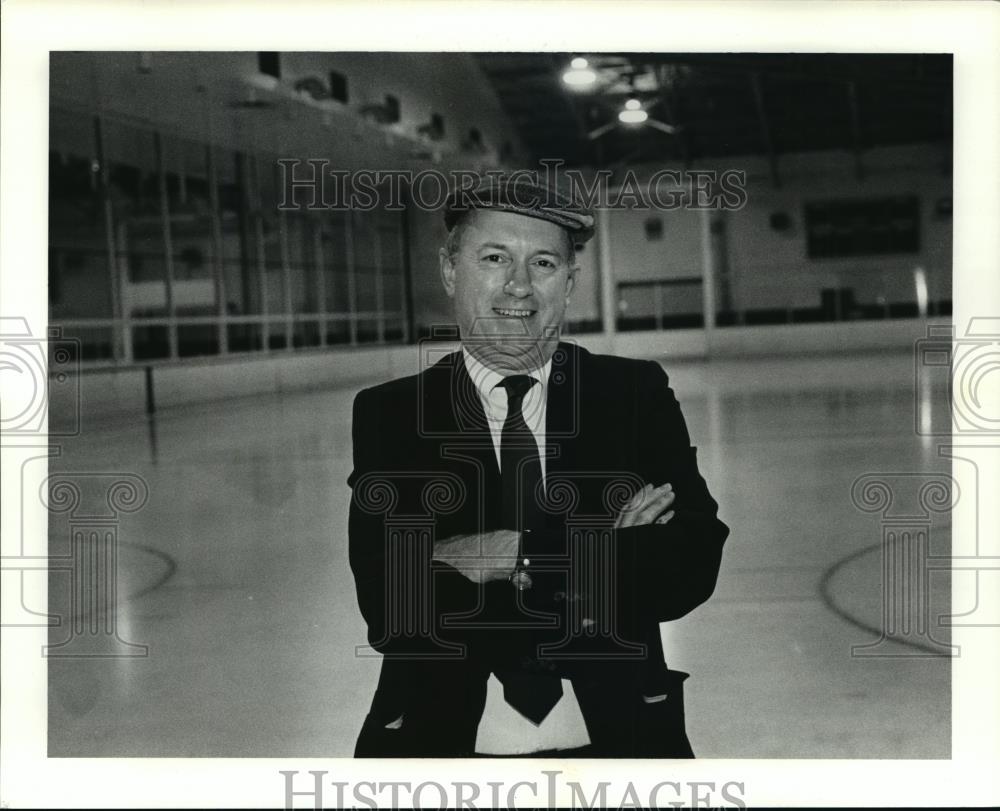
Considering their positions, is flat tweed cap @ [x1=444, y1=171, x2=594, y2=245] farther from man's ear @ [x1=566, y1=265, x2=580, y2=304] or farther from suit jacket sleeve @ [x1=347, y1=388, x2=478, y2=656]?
suit jacket sleeve @ [x1=347, y1=388, x2=478, y2=656]

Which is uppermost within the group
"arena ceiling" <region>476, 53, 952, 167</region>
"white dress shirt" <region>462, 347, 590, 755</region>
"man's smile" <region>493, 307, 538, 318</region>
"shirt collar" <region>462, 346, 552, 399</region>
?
"arena ceiling" <region>476, 53, 952, 167</region>

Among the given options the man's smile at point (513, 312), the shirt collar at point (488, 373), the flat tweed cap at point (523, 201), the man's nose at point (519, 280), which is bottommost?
the shirt collar at point (488, 373)

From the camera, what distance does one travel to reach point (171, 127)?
7.82 meters

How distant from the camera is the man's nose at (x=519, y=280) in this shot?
3557mm

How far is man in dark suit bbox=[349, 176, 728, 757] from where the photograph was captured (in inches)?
143

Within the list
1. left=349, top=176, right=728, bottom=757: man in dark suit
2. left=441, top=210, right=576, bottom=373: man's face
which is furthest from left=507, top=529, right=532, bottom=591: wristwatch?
left=441, top=210, right=576, bottom=373: man's face

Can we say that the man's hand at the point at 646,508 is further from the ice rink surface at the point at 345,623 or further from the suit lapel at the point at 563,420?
the ice rink surface at the point at 345,623

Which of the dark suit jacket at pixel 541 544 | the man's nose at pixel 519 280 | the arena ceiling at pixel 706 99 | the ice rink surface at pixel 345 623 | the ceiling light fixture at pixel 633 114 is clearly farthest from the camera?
the ceiling light fixture at pixel 633 114

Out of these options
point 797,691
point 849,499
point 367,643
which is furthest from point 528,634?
point 849,499

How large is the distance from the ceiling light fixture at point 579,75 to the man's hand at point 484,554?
5.41ft

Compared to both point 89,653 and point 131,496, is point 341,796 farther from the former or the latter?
point 131,496

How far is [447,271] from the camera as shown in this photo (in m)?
3.63

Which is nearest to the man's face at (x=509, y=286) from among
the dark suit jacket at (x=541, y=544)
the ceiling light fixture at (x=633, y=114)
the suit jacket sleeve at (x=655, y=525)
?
the dark suit jacket at (x=541, y=544)

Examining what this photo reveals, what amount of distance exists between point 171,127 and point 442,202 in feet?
15.8
